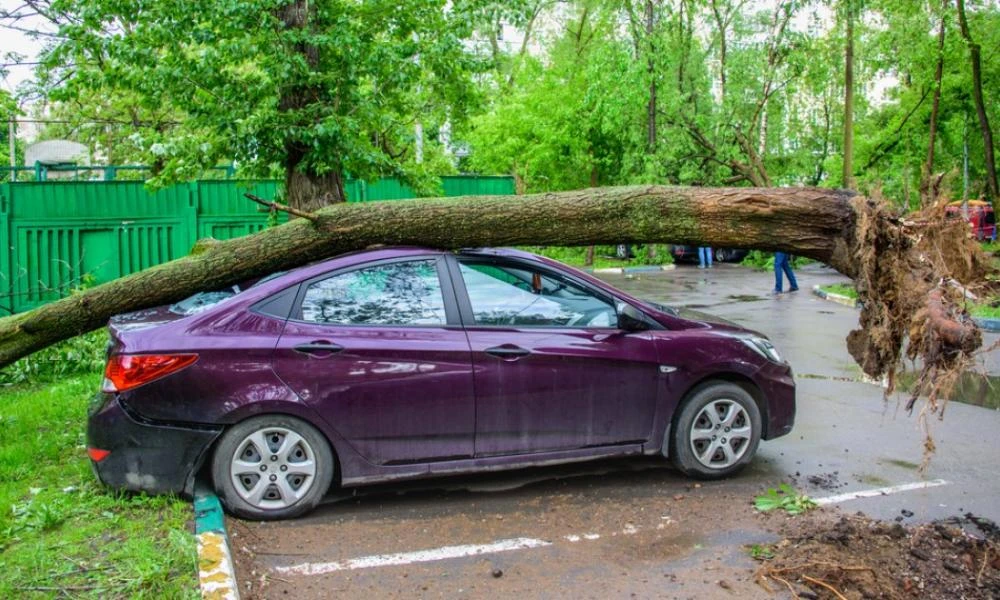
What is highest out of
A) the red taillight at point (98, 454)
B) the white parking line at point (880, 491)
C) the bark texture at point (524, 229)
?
the bark texture at point (524, 229)

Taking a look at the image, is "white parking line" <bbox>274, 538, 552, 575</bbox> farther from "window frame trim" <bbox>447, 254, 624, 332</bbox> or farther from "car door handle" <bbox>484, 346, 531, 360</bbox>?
"window frame trim" <bbox>447, 254, 624, 332</bbox>

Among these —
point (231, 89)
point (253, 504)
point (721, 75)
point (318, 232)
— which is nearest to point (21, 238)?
point (231, 89)

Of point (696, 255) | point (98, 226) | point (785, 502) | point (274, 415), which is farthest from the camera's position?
point (696, 255)

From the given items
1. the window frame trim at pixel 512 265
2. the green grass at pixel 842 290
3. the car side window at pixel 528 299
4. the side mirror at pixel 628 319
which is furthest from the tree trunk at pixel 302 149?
the green grass at pixel 842 290

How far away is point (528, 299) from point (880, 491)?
8.56 ft

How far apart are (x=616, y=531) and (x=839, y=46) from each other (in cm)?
2099

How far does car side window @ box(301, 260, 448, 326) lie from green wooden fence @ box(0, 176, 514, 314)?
26.4 ft

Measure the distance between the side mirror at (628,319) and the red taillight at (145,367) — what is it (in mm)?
2598

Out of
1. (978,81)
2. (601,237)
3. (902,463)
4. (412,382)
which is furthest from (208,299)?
(978,81)

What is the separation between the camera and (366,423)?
4953 millimetres

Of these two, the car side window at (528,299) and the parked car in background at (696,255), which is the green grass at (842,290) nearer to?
the parked car in background at (696,255)

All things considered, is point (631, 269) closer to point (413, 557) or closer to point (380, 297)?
point (380, 297)

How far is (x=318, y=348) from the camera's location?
4.89 m

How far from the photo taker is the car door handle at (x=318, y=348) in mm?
4871
